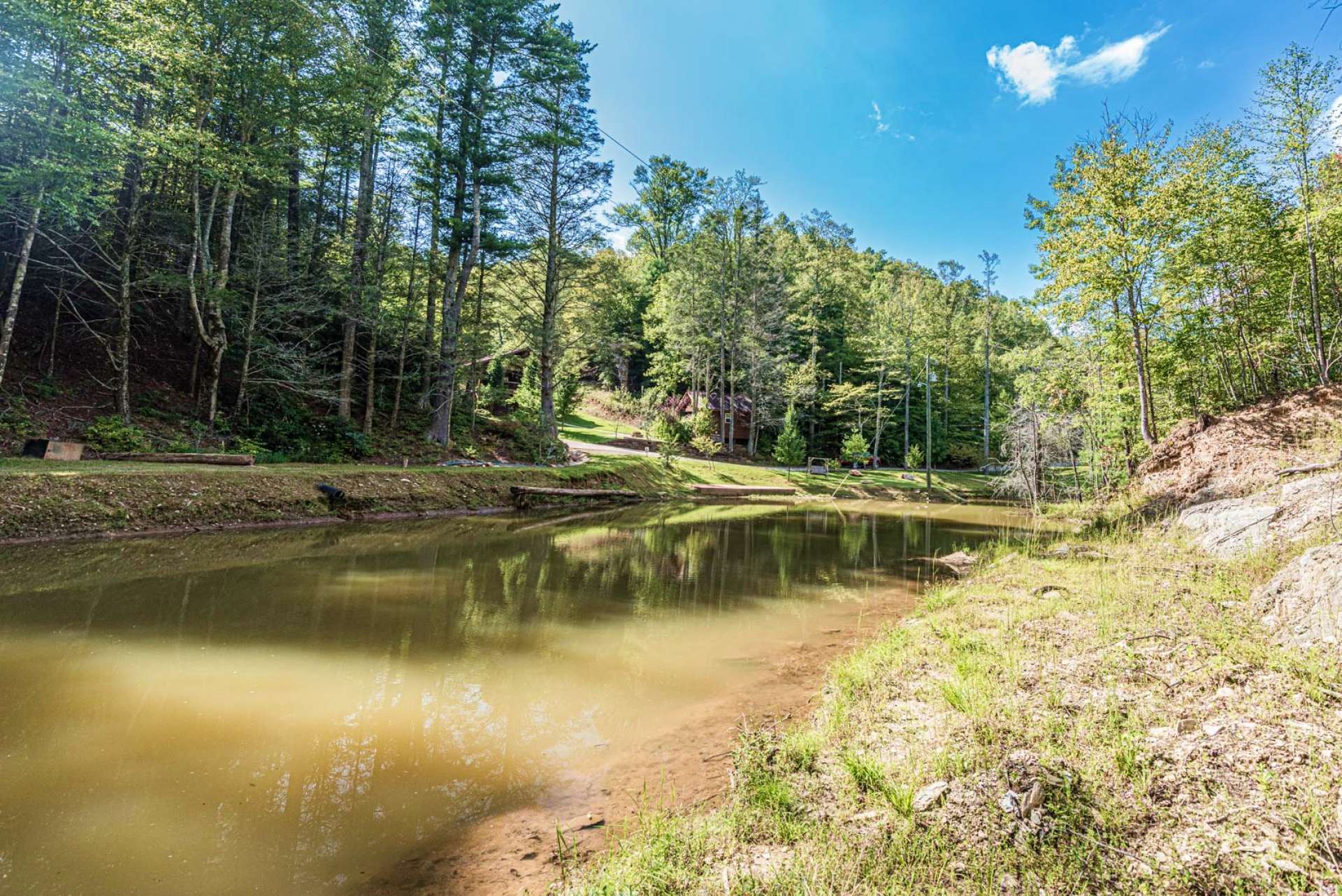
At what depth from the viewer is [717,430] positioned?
35375mm

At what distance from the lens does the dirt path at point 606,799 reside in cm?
271

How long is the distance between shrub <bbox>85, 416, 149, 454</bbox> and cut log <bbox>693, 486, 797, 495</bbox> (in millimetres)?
18358

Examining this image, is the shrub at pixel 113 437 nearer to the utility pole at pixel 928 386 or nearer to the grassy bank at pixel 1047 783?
the grassy bank at pixel 1047 783

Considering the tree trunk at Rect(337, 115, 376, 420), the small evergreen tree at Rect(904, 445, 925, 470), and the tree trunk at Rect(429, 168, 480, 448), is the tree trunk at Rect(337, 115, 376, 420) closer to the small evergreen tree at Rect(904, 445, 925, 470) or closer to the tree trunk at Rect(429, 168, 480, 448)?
the tree trunk at Rect(429, 168, 480, 448)

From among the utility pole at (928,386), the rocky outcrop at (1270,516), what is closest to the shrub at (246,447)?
the rocky outcrop at (1270,516)

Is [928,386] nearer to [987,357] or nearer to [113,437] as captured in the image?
[987,357]

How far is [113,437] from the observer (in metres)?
13.7

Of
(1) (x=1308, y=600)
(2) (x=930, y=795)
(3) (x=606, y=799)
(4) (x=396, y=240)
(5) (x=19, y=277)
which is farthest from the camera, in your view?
(4) (x=396, y=240)

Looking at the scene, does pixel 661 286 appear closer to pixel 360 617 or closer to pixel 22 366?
pixel 22 366

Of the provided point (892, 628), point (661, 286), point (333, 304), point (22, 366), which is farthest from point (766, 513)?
point (661, 286)

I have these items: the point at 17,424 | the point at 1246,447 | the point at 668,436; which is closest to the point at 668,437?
the point at 668,436

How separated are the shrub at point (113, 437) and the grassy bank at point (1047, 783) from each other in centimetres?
1727

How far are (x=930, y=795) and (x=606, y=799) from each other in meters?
1.87

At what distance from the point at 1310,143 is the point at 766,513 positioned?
16.2 metres
